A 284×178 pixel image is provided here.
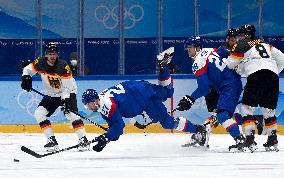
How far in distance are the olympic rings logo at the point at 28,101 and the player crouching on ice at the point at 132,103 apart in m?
3.11

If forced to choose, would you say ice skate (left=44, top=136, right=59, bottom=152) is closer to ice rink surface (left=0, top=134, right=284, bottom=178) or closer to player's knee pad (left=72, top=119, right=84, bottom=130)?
ice rink surface (left=0, top=134, right=284, bottom=178)

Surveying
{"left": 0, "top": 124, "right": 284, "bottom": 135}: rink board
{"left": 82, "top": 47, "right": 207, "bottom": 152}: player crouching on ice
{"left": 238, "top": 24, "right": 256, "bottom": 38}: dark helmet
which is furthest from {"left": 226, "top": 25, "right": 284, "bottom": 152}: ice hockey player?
{"left": 0, "top": 124, "right": 284, "bottom": 135}: rink board

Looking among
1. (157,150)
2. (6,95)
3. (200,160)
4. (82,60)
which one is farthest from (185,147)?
(82,60)

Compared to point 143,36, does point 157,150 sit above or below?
below

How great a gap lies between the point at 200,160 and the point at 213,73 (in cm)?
107

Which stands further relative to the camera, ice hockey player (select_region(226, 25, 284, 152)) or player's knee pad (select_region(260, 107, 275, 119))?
player's knee pad (select_region(260, 107, 275, 119))

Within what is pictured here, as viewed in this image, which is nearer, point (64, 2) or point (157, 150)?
point (157, 150)

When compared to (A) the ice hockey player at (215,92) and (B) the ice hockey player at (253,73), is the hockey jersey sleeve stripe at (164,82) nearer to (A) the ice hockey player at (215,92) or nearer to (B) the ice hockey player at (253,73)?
(A) the ice hockey player at (215,92)

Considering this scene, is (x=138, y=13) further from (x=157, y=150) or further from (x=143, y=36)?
(x=157, y=150)

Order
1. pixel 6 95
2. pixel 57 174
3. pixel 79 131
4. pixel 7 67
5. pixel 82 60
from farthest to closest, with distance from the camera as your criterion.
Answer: pixel 7 67 → pixel 82 60 → pixel 6 95 → pixel 79 131 → pixel 57 174


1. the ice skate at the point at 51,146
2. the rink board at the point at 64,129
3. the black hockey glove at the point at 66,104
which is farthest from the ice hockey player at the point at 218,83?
the rink board at the point at 64,129

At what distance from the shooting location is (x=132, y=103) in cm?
643

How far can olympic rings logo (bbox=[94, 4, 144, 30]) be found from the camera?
15367 mm

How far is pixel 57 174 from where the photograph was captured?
188 inches
